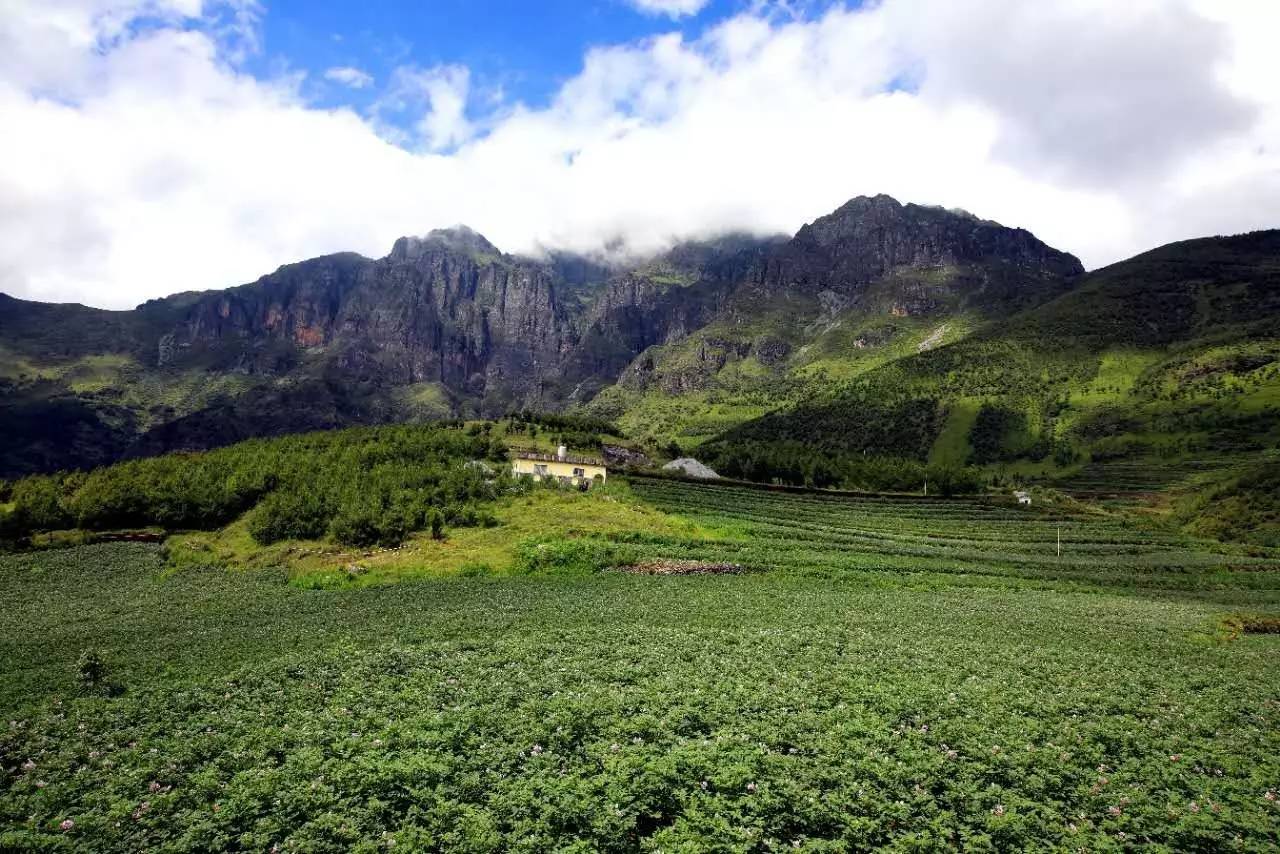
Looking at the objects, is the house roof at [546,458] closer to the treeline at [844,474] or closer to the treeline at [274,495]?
the treeline at [274,495]

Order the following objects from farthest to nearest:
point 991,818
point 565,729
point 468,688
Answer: point 468,688 → point 565,729 → point 991,818

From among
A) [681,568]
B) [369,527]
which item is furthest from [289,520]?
[681,568]

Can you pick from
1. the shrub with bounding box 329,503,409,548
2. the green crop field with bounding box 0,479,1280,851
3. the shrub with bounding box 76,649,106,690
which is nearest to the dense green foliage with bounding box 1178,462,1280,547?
the green crop field with bounding box 0,479,1280,851

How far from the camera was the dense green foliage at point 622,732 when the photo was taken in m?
13.7

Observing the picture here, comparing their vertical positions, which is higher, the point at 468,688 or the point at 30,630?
the point at 468,688

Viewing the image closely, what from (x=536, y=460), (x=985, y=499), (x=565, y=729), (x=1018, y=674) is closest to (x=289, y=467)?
(x=536, y=460)

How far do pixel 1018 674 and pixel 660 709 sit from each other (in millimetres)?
15147

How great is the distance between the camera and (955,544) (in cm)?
8000

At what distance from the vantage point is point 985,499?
405 feet

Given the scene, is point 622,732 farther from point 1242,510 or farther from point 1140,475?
point 1140,475

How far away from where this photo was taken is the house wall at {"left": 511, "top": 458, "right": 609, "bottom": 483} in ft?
341

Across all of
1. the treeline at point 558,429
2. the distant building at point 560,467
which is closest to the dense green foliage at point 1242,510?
the distant building at point 560,467

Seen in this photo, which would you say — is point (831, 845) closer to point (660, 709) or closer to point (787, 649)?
point (660, 709)

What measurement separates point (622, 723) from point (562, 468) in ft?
293
